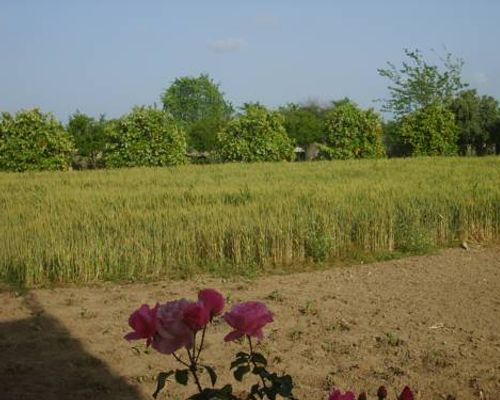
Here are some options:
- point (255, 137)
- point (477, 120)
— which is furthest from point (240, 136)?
point (477, 120)

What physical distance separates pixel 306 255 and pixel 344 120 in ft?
64.9

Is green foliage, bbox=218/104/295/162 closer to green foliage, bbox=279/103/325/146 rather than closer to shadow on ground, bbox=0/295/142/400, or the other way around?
green foliage, bbox=279/103/325/146

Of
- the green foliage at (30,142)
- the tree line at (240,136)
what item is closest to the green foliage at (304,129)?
the tree line at (240,136)

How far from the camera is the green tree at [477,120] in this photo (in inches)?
1273

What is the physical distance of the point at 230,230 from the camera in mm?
6859

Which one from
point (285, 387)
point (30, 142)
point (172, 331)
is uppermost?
point (30, 142)

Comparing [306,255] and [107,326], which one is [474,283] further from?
[107,326]

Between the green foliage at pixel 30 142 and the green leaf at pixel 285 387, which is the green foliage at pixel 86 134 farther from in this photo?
the green leaf at pixel 285 387

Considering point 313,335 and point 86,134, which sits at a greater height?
point 86,134

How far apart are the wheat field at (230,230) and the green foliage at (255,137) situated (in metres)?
14.9

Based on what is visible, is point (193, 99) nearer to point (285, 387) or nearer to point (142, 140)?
point (142, 140)

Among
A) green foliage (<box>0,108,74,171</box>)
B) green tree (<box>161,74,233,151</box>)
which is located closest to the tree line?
green foliage (<box>0,108,74,171</box>)

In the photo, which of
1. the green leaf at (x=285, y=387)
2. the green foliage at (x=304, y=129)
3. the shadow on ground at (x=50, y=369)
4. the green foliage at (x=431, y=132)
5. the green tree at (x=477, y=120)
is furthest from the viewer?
the green foliage at (x=304, y=129)

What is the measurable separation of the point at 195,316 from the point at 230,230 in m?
5.37
